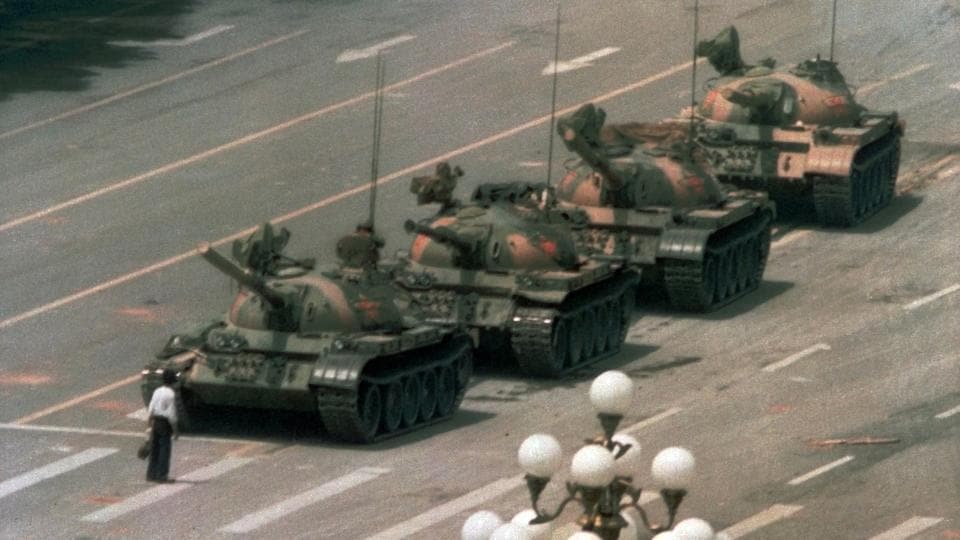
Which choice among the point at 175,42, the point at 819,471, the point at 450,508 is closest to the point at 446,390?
the point at 450,508

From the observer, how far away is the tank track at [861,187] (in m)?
55.2

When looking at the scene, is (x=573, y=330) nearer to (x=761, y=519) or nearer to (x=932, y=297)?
(x=932, y=297)

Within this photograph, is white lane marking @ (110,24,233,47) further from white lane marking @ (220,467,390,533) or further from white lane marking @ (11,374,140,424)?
white lane marking @ (220,467,390,533)

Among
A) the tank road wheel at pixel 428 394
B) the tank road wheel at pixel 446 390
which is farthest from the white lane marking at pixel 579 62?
the tank road wheel at pixel 428 394

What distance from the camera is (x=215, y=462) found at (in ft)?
135

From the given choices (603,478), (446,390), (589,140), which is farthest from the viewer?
(589,140)

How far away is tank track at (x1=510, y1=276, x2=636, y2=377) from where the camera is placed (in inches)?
1785

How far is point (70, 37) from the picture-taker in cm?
7006

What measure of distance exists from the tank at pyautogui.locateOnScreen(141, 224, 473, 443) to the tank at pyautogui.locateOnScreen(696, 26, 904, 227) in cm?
1351

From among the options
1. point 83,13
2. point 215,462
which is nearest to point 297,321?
point 215,462

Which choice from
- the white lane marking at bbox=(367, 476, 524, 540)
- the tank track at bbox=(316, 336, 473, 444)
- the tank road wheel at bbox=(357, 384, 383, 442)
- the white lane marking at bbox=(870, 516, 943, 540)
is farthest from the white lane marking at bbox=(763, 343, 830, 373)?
the white lane marking at bbox=(870, 516, 943, 540)

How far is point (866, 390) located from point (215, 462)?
10.1 metres

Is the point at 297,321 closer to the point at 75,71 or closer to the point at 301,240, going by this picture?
the point at 301,240

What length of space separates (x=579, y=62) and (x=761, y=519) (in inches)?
1195
